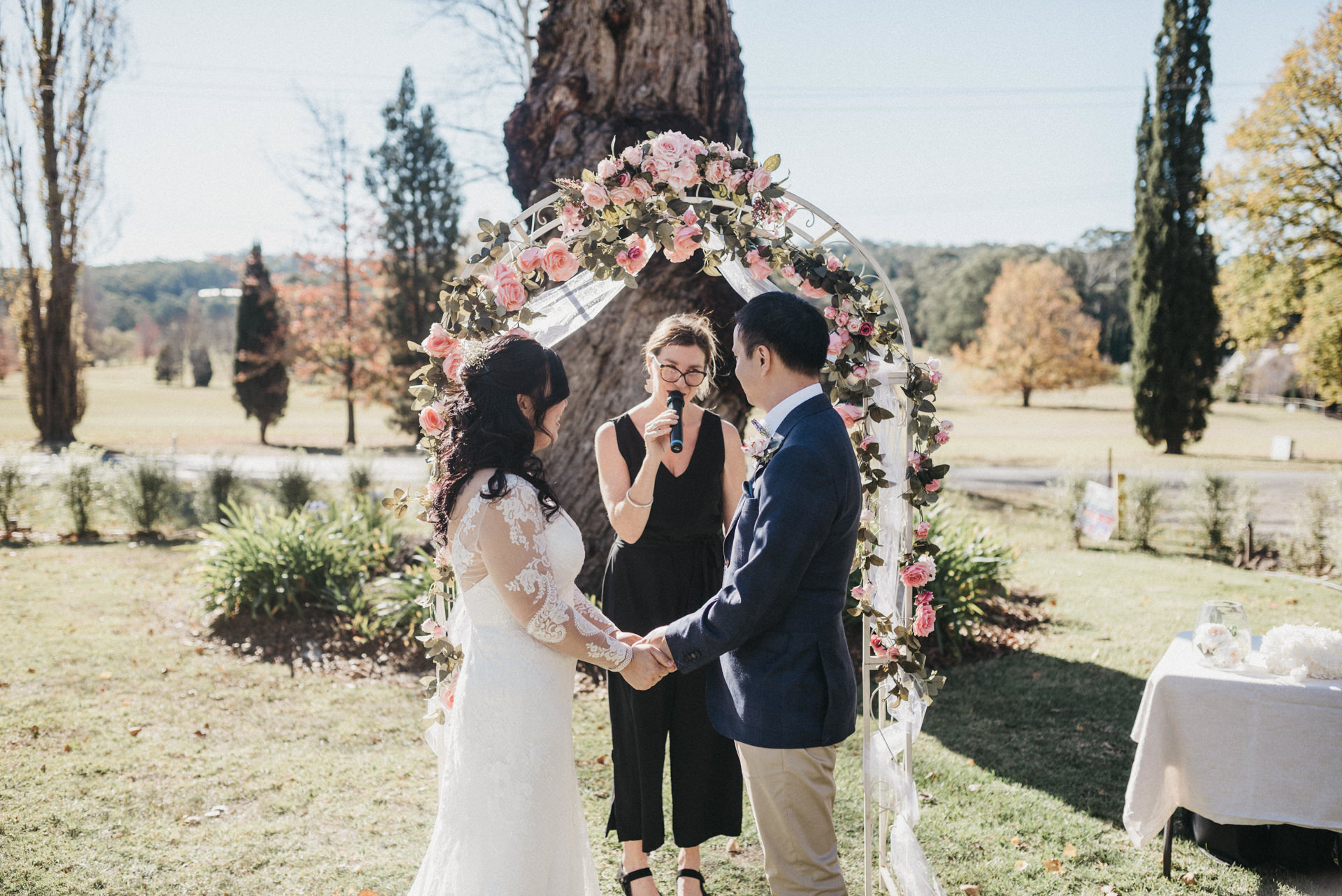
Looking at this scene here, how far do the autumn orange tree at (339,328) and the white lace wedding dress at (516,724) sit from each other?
934 inches

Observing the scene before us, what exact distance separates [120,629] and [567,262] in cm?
606

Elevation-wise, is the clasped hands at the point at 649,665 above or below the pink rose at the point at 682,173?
below

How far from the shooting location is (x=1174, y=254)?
21.5 meters

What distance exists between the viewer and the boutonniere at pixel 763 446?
2.43m

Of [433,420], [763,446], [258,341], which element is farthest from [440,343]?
[258,341]

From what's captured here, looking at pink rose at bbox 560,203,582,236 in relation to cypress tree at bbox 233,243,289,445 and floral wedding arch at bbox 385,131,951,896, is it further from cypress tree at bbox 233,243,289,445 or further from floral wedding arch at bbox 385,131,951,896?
cypress tree at bbox 233,243,289,445

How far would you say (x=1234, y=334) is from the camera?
736 inches

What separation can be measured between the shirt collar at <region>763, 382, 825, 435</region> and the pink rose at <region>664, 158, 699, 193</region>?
1.13 metres

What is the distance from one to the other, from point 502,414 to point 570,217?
45.3 inches

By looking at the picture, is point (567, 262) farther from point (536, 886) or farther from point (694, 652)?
point (536, 886)

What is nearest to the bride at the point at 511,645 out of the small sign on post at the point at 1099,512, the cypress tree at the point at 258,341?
the small sign on post at the point at 1099,512

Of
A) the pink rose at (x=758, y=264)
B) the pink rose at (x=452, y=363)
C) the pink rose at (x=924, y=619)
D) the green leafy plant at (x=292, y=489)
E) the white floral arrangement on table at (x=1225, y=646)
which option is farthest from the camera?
the green leafy plant at (x=292, y=489)

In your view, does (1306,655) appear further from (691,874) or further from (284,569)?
(284,569)

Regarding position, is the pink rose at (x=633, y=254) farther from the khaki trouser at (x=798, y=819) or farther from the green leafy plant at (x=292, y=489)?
the green leafy plant at (x=292, y=489)
